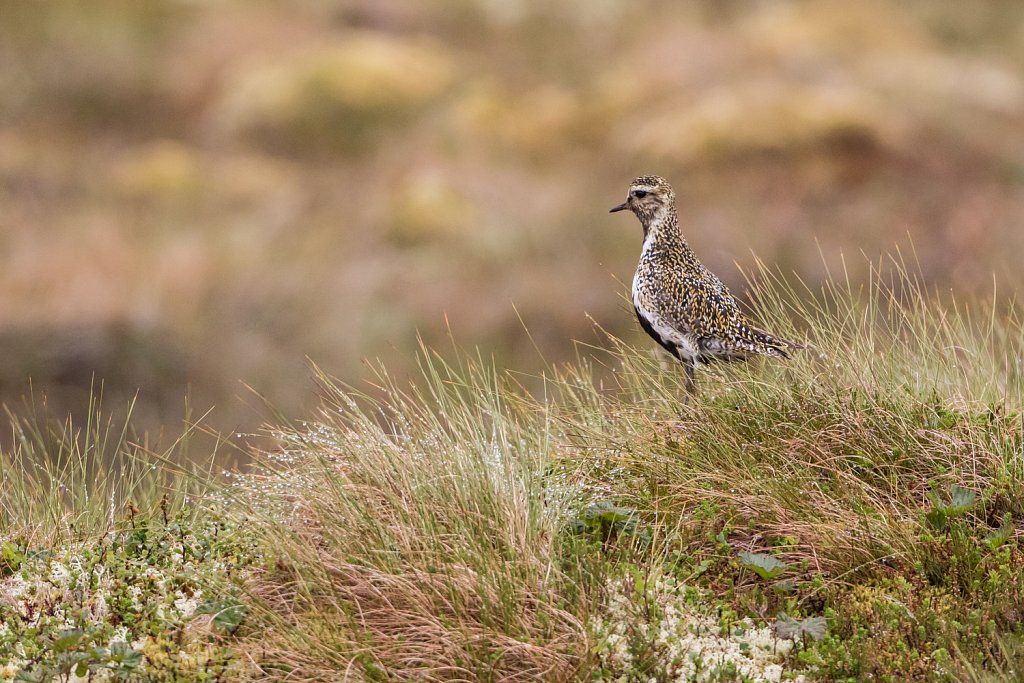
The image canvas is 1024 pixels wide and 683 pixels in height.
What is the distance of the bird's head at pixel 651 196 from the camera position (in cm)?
750

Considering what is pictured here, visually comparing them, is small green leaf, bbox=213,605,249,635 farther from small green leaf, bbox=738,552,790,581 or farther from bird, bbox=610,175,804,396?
bird, bbox=610,175,804,396

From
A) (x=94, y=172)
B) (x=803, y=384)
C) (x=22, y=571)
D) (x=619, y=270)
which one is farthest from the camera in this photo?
(x=94, y=172)

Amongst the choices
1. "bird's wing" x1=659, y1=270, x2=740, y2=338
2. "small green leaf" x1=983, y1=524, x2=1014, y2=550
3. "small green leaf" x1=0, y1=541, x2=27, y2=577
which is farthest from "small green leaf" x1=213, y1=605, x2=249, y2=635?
"small green leaf" x1=983, y1=524, x2=1014, y2=550

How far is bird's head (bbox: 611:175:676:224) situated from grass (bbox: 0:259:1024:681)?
931 mm

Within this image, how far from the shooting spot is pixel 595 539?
18.7 feet

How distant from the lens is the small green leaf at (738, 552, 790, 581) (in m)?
5.39

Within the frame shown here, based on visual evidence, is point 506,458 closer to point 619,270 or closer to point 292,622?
point 292,622

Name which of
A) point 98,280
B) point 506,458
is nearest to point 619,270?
point 98,280

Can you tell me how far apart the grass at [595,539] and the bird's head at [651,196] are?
93 cm

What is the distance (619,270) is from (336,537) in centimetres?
1192

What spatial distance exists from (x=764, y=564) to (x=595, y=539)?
2.62 ft

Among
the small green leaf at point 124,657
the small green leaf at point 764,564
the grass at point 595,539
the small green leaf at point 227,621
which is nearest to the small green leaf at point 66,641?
the grass at point 595,539

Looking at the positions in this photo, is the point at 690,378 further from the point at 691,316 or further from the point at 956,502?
the point at 956,502

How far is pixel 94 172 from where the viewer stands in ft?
69.0
